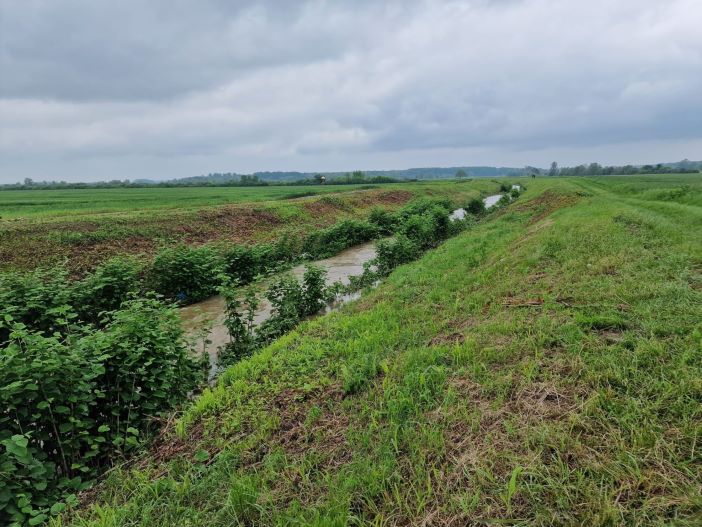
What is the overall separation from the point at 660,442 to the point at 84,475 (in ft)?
18.5

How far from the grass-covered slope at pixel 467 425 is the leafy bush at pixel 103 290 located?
5.63 meters

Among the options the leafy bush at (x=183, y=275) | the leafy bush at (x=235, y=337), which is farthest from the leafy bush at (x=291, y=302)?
the leafy bush at (x=183, y=275)

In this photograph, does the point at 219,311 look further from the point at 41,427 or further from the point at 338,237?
the point at 338,237

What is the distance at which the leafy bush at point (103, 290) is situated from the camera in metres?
8.89

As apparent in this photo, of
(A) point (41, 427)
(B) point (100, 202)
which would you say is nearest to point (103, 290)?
(A) point (41, 427)

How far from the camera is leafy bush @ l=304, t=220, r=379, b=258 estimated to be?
19.7 m

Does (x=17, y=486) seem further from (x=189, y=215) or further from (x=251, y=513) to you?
(x=189, y=215)

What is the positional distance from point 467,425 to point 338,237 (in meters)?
18.3

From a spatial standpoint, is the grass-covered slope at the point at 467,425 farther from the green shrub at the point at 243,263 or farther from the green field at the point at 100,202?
the green field at the point at 100,202

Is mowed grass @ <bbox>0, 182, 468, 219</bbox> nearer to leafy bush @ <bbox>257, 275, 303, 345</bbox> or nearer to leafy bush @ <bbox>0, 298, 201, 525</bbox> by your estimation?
leafy bush @ <bbox>257, 275, 303, 345</bbox>

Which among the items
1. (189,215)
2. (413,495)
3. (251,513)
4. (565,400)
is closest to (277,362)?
(251,513)

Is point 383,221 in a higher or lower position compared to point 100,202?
lower

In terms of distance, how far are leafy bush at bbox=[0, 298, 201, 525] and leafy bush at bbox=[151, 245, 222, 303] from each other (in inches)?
265

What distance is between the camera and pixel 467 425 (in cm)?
351
